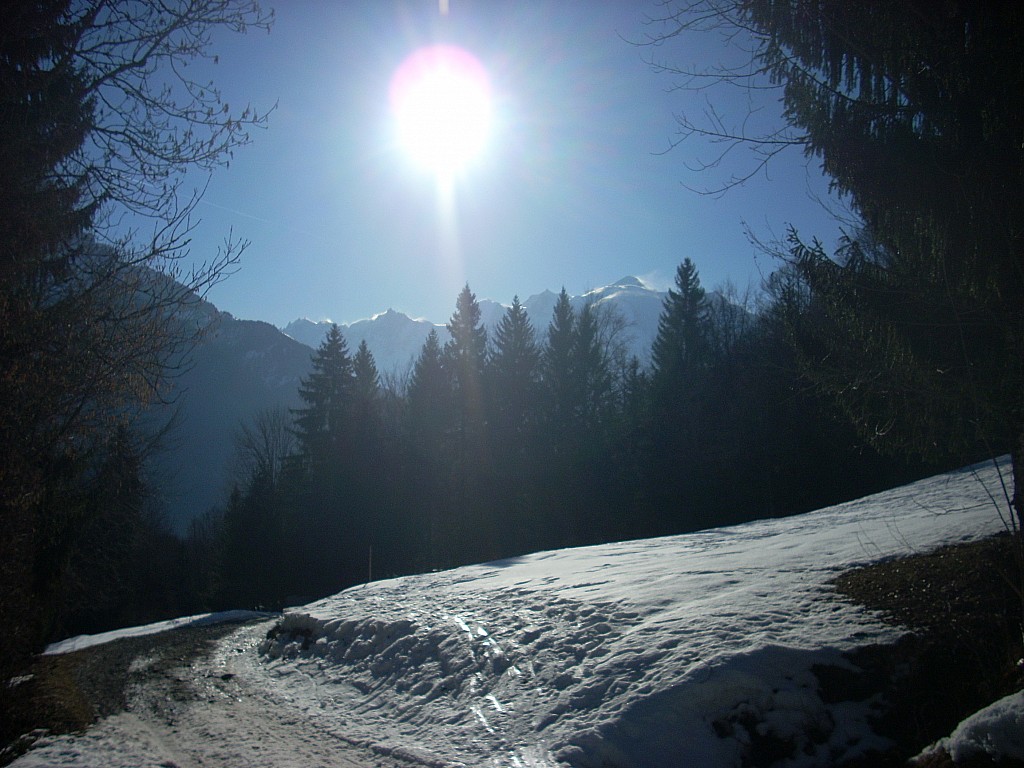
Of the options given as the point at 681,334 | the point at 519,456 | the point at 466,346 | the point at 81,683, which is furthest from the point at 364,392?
the point at 81,683

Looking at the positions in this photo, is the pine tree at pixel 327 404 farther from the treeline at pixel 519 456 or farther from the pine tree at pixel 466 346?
the pine tree at pixel 466 346

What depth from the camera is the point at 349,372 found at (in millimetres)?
38250

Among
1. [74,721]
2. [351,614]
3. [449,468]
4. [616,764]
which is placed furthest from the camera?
[449,468]

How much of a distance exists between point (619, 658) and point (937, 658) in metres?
2.56

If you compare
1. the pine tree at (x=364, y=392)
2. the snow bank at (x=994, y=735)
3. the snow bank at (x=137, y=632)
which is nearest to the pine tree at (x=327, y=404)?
the pine tree at (x=364, y=392)

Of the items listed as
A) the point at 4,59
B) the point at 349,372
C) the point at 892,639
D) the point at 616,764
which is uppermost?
the point at 349,372

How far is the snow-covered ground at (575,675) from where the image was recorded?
4.74 m

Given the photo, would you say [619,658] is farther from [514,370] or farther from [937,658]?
[514,370]

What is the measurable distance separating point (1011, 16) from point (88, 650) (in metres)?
17.7

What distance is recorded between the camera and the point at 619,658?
588 centimetres

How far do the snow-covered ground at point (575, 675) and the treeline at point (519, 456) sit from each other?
20.8 m

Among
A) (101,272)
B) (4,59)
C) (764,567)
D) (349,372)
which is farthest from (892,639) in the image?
(349,372)

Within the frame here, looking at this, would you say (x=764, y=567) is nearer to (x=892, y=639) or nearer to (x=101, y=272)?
(x=892, y=639)

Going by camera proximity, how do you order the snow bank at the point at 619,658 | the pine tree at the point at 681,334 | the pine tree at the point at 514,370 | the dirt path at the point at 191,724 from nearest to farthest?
1. the snow bank at the point at 619,658
2. the dirt path at the point at 191,724
3. the pine tree at the point at 681,334
4. the pine tree at the point at 514,370
